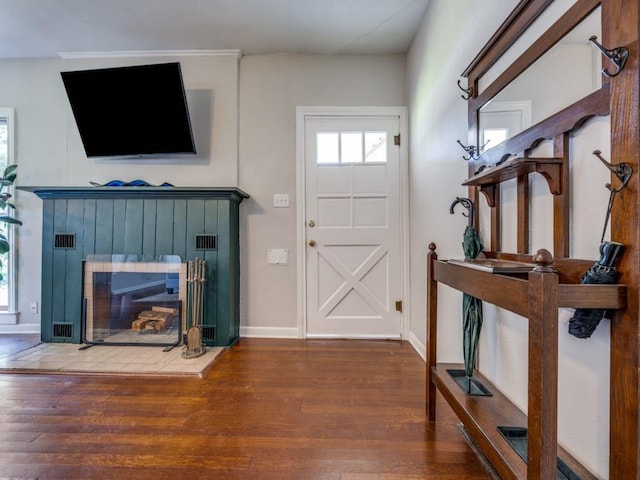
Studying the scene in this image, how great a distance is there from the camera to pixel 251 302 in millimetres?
2984

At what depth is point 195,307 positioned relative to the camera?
8.17 ft

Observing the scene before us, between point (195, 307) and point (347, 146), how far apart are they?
1894 millimetres

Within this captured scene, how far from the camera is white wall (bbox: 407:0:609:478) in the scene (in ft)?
3.08

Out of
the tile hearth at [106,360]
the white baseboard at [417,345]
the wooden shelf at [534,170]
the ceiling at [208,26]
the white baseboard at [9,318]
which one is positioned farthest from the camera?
the white baseboard at [9,318]

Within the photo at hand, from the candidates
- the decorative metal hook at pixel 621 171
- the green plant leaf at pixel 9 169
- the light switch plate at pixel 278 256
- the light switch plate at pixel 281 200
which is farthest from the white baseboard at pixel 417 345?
the green plant leaf at pixel 9 169

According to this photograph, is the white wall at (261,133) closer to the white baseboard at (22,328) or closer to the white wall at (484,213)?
the white wall at (484,213)

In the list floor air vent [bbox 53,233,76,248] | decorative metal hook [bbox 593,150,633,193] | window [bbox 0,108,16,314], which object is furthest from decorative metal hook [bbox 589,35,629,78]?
window [bbox 0,108,16,314]

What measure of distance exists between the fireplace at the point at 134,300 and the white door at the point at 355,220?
1.14 meters

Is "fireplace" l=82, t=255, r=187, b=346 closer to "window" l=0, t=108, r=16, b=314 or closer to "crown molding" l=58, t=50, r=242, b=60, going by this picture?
"window" l=0, t=108, r=16, b=314

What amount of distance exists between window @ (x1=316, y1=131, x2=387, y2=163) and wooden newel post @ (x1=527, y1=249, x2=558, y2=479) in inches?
92.7

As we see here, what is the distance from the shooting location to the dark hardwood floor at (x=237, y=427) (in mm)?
1296

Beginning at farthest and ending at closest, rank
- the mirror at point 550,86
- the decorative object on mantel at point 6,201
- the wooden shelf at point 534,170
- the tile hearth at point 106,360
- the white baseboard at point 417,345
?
1. the decorative object on mantel at point 6,201
2. the white baseboard at point 417,345
3. the tile hearth at point 106,360
4. the wooden shelf at point 534,170
5. the mirror at point 550,86

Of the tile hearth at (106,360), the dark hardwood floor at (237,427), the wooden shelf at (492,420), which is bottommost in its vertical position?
the dark hardwood floor at (237,427)

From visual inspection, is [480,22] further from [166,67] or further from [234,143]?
[166,67]
